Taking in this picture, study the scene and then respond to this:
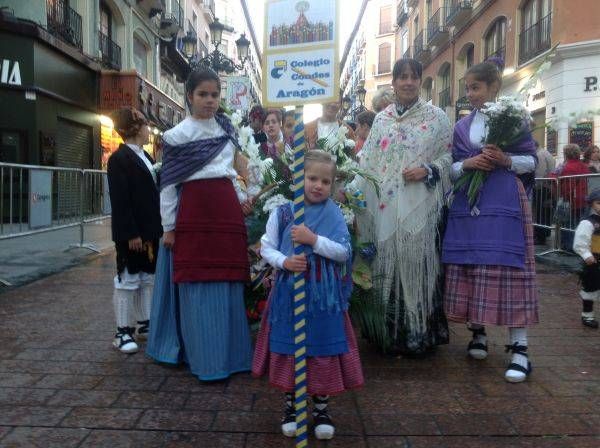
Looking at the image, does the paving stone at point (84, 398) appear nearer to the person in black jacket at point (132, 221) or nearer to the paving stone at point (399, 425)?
the person in black jacket at point (132, 221)

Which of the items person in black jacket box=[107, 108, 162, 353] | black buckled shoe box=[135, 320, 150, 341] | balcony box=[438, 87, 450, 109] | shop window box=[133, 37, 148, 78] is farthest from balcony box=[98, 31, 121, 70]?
balcony box=[438, 87, 450, 109]

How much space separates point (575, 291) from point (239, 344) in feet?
14.9

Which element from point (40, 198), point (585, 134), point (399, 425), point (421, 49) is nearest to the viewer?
point (399, 425)

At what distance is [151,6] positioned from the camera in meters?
21.9

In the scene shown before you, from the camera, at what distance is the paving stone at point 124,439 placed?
2.68 meters

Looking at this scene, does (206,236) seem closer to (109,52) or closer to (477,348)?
(477,348)

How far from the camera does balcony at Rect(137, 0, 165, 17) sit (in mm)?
21047

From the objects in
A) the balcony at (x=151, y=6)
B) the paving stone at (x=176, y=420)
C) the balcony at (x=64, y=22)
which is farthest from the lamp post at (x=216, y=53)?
the paving stone at (x=176, y=420)

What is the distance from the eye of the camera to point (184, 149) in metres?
3.61

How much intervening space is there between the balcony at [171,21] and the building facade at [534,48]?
11754 mm

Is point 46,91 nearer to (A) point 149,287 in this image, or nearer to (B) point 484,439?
(A) point 149,287

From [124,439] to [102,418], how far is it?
0.95ft

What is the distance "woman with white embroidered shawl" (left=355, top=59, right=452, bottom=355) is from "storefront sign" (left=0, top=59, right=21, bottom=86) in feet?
38.1

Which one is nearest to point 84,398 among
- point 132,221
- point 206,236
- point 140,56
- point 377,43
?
point 206,236
